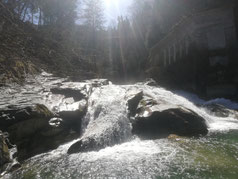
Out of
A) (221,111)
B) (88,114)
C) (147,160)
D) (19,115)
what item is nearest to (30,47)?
(19,115)

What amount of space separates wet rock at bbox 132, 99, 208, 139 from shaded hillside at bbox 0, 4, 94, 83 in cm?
368

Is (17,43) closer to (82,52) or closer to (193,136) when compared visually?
(82,52)

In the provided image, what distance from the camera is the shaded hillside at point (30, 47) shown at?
2295 millimetres

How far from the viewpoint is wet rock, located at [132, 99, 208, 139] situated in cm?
589

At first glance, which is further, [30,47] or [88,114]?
[88,114]

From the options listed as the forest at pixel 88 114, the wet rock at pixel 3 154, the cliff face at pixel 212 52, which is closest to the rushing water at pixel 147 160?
the forest at pixel 88 114

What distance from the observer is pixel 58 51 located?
2.83 metres

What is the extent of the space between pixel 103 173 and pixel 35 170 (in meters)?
1.60

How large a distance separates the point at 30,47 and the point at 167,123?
5.06m

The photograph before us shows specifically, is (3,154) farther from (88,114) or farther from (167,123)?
(167,123)

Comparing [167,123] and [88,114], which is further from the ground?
[88,114]

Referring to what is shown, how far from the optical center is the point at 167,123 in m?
6.19

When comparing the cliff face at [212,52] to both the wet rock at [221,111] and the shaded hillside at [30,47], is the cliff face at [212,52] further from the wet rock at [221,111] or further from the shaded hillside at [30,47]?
the shaded hillside at [30,47]

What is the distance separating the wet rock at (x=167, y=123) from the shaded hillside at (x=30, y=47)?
12.1ft
